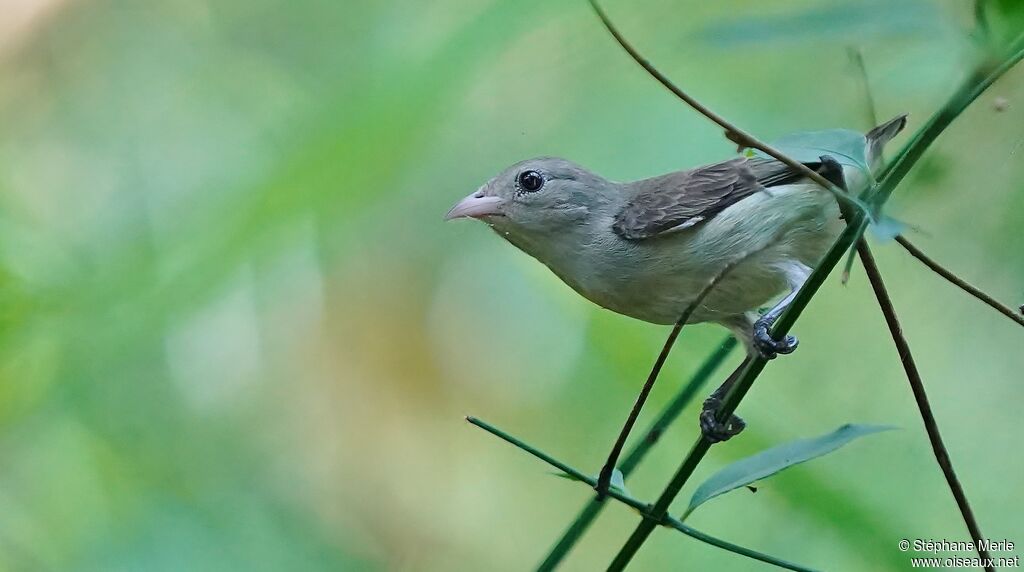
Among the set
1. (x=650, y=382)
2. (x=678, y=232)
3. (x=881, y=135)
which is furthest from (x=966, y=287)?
(x=678, y=232)

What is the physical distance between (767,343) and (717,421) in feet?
0.54

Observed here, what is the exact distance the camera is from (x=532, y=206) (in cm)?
206

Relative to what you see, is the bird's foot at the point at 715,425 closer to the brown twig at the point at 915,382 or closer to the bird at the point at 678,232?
the bird at the point at 678,232

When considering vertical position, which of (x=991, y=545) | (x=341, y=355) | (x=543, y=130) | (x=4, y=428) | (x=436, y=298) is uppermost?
(x=543, y=130)

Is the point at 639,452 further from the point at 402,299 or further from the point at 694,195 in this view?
the point at 402,299

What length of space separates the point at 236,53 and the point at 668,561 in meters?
2.42

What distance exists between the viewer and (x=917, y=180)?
2.52 ft

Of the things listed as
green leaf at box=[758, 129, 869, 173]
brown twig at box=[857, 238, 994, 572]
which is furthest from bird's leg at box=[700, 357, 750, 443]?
green leaf at box=[758, 129, 869, 173]

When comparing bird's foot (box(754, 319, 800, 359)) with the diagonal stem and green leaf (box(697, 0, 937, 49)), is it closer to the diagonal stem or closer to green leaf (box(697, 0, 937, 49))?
the diagonal stem

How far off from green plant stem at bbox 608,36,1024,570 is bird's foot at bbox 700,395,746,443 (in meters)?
0.07

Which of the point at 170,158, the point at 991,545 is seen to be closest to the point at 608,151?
the point at 991,545

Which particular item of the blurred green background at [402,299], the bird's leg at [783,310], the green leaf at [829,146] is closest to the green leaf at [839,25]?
the blurred green background at [402,299]

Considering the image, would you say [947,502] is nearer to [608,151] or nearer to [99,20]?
[608,151]

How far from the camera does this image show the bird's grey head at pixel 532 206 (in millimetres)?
2039
